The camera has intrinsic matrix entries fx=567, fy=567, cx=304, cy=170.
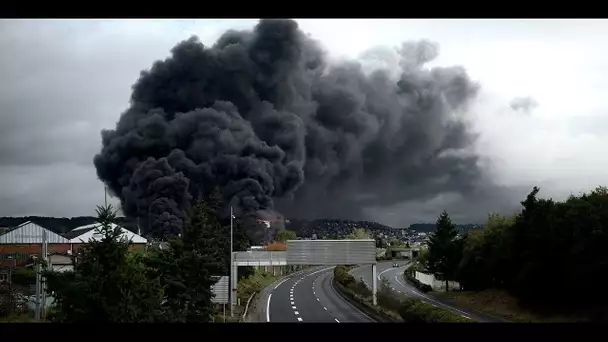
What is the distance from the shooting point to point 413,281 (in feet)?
27.5

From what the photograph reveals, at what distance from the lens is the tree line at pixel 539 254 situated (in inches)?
246

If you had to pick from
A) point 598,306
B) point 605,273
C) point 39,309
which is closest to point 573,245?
point 605,273

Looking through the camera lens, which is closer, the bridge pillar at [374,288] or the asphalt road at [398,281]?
the asphalt road at [398,281]

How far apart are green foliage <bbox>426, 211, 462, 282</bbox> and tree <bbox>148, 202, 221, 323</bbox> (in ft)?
10.5

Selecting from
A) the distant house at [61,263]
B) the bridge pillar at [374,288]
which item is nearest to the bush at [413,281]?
the bridge pillar at [374,288]

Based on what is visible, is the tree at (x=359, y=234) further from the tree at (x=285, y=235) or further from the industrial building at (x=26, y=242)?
the industrial building at (x=26, y=242)

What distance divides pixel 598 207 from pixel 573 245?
99 centimetres

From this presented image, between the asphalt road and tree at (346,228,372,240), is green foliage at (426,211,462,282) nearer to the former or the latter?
the asphalt road

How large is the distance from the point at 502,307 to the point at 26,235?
315 inches

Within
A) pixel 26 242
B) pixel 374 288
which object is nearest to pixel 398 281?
pixel 374 288

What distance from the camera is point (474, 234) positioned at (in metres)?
8.84

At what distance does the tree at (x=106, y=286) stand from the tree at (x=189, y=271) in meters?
1.04

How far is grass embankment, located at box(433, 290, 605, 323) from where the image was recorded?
4.98 metres
